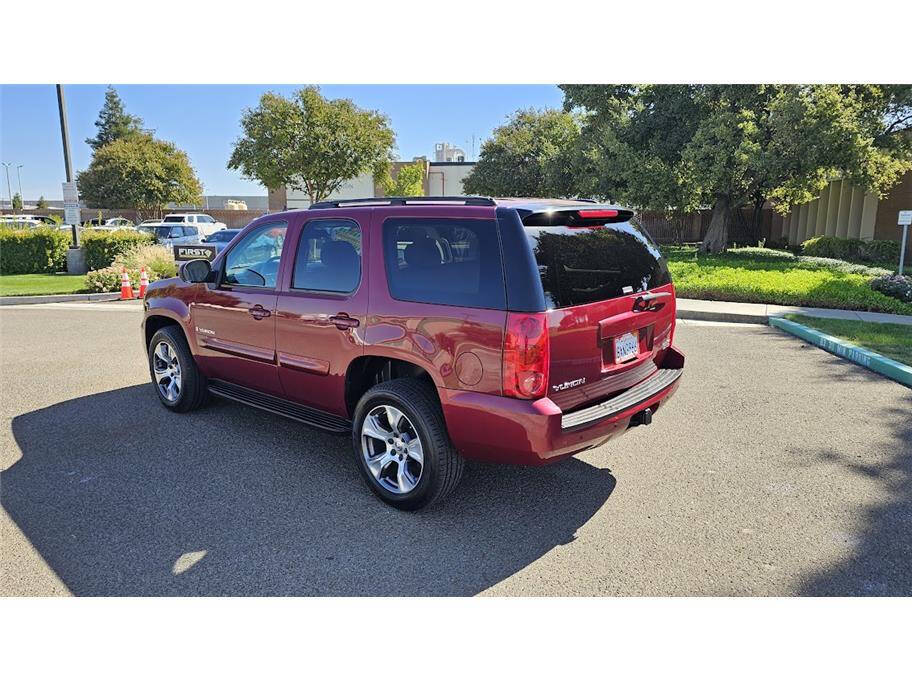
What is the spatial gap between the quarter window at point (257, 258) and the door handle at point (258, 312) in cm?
17

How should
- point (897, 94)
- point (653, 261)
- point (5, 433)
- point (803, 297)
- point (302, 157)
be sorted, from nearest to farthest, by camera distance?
point (653, 261)
point (5, 433)
point (803, 297)
point (897, 94)
point (302, 157)

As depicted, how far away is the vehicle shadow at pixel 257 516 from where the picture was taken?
3.08 m

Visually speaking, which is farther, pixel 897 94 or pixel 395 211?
pixel 897 94

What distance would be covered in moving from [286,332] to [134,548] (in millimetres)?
1665

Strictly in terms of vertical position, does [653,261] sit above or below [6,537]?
above

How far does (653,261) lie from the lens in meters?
4.18

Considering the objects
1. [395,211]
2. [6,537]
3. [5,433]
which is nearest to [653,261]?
[395,211]

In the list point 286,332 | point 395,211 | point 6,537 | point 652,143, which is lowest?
point 6,537

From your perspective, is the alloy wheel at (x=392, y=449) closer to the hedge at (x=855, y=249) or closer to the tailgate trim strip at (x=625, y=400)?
the tailgate trim strip at (x=625, y=400)

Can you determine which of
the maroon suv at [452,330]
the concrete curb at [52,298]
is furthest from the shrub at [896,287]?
the concrete curb at [52,298]

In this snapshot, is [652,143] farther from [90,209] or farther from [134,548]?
[90,209]

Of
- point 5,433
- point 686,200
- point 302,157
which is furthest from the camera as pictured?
point 302,157

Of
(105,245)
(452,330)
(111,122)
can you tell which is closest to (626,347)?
(452,330)

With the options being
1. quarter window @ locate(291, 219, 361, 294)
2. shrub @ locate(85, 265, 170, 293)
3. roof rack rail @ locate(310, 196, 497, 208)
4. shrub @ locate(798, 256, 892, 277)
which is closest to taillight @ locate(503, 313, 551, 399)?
roof rack rail @ locate(310, 196, 497, 208)
